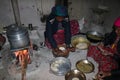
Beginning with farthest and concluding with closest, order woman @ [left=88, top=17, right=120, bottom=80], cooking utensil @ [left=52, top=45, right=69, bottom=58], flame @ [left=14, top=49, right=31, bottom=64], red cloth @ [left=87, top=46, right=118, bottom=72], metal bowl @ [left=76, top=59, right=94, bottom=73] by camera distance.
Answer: cooking utensil @ [left=52, top=45, right=69, bottom=58] < metal bowl @ [left=76, top=59, right=94, bottom=73] < flame @ [left=14, top=49, right=31, bottom=64] < red cloth @ [left=87, top=46, right=118, bottom=72] < woman @ [left=88, top=17, right=120, bottom=80]

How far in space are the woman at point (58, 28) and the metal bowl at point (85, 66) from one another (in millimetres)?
503

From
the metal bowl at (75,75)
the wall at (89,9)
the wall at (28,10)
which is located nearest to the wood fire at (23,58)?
the metal bowl at (75,75)

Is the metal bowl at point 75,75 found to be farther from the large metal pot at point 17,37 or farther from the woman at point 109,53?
the large metal pot at point 17,37

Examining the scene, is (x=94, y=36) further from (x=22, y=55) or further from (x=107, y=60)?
(x=22, y=55)

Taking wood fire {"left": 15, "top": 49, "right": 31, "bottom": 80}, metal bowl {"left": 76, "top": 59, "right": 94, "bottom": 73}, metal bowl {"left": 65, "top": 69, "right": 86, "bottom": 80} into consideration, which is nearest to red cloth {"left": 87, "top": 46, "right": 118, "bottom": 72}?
metal bowl {"left": 76, "top": 59, "right": 94, "bottom": 73}

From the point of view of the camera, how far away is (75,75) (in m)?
3.52

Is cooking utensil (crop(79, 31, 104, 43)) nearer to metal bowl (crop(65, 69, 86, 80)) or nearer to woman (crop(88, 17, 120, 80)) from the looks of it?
woman (crop(88, 17, 120, 80))

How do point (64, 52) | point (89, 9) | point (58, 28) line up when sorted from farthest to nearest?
1. point (89, 9)
2. point (58, 28)
3. point (64, 52)

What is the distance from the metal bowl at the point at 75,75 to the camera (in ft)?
11.4

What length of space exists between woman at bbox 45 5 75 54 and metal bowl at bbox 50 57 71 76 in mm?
218

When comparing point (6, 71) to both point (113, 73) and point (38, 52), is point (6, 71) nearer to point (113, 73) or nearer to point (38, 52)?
point (38, 52)

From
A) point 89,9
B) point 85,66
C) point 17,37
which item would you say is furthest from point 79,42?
point 17,37

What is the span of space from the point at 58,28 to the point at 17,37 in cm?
128

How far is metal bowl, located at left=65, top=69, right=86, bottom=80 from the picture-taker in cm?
347
